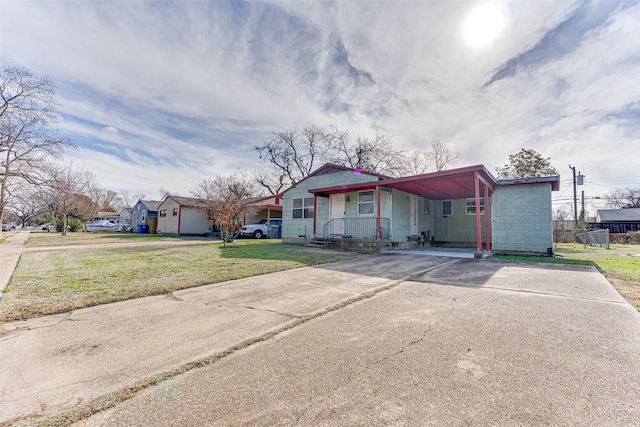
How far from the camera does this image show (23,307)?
13.1ft

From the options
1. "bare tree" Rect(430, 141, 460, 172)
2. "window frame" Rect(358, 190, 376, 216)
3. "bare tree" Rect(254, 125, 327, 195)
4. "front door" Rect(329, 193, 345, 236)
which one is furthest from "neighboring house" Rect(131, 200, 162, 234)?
"bare tree" Rect(430, 141, 460, 172)

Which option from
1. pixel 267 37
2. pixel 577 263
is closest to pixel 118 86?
pixel 267 37

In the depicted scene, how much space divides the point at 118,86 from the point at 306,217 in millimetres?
9854

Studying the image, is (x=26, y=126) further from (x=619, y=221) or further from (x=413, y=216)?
(x=619, y=221)

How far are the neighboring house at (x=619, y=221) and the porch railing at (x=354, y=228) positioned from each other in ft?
108

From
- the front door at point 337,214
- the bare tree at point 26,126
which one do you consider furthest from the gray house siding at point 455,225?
the bare tree at point 26,126

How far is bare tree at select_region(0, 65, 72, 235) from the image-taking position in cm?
1577

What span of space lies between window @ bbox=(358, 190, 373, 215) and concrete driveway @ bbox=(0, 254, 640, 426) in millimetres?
7944

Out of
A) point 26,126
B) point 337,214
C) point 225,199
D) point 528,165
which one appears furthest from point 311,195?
point 528,165

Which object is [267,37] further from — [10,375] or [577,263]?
[577,263]

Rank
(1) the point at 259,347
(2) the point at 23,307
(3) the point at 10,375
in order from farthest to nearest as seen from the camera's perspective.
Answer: (2) the point at 23,307
(1) the point at 259,347
(3) the point at 10,375

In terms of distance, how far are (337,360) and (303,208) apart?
42.3 ft

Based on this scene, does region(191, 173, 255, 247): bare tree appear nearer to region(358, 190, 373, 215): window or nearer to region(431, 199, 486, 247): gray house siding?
region(358, 190, 373, 215): window

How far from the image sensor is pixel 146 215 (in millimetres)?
31422
